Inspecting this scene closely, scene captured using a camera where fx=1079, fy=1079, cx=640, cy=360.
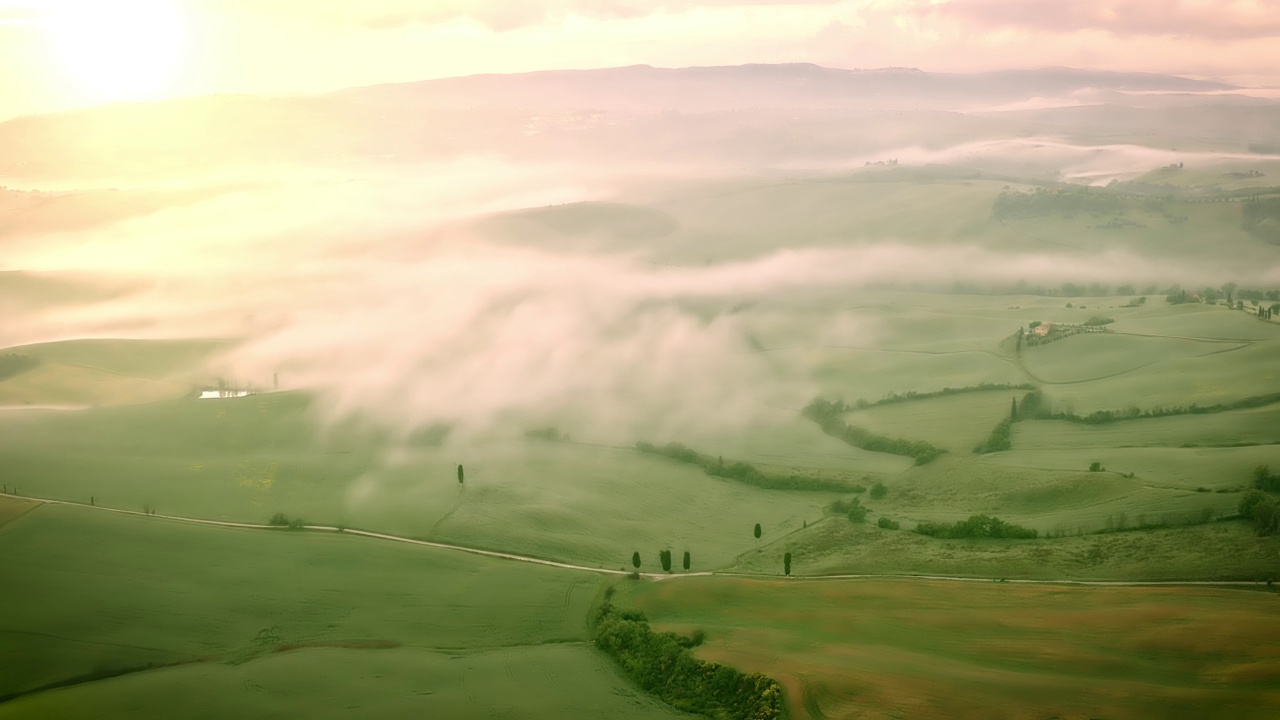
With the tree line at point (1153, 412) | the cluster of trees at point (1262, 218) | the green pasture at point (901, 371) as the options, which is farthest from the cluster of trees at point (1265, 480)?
the cluster of trees at point (1262, 218)

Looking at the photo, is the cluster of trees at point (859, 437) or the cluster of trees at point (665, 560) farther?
the cluster of trees at point (859, 437)

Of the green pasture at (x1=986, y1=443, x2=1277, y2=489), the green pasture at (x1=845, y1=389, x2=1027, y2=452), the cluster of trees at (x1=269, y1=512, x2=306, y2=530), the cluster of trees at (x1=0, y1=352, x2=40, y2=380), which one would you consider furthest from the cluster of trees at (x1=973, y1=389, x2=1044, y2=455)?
the cluster of trees at (x1=0, y1=352, x2=40, y2=380)

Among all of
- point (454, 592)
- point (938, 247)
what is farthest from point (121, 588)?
point (938, 247)

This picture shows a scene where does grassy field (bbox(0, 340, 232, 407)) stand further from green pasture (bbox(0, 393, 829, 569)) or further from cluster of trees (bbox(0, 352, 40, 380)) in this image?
green pasture (bbox(0, 393, 829, 569))

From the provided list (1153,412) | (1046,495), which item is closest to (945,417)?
(1153,412)

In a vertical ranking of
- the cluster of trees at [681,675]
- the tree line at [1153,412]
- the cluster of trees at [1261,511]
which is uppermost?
the tree line at [1153,412]

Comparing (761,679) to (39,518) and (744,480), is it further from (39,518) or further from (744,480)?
(39,518)

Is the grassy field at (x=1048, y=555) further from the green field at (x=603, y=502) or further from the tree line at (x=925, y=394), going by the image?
the tree line at (x=925, y=394)
